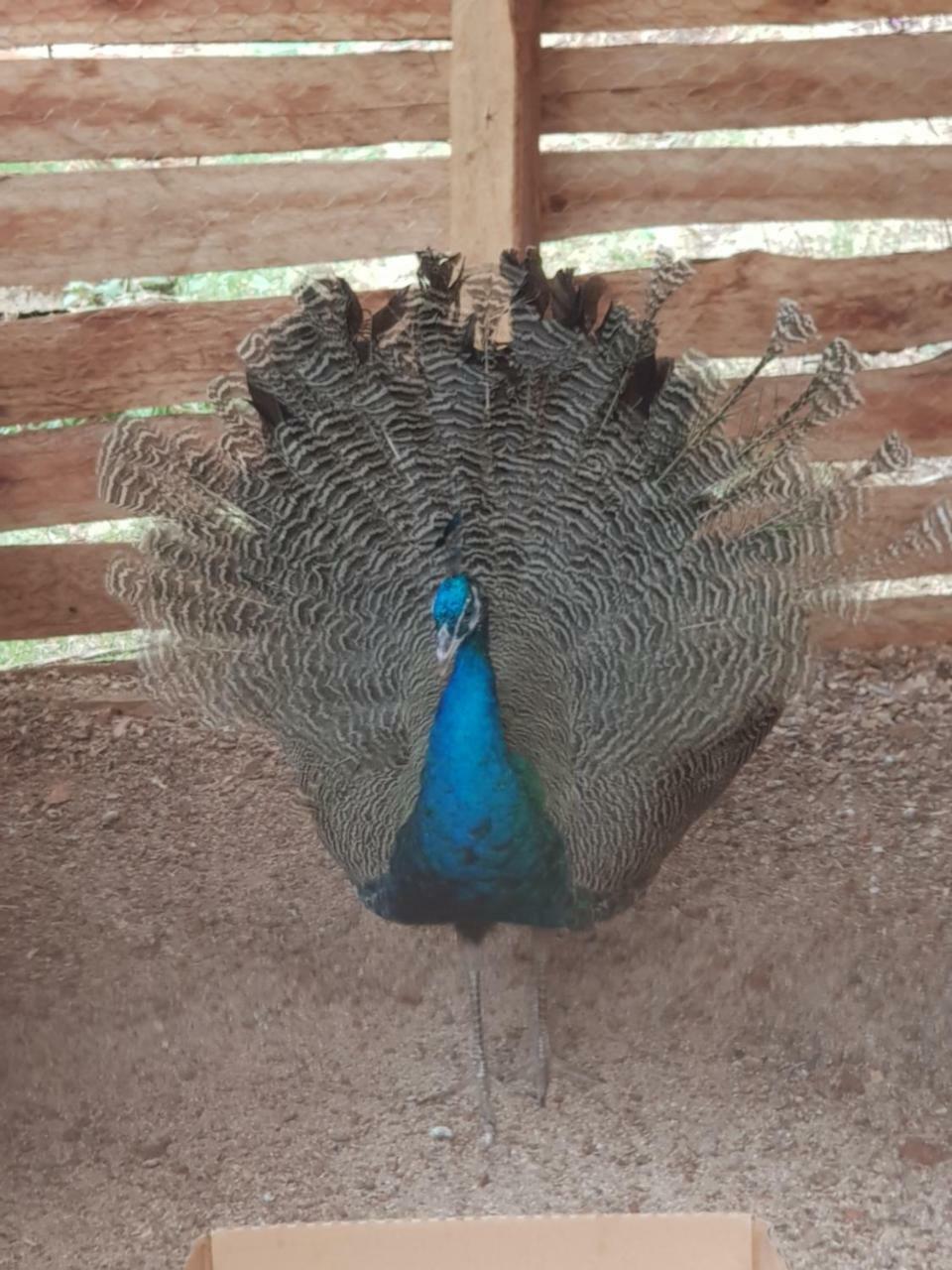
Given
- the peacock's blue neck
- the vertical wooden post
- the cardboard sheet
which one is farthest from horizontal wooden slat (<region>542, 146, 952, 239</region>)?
the cardboard sheet

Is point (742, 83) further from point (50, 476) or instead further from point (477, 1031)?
point (477, 1031)

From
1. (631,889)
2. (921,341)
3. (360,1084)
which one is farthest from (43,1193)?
(921,341)

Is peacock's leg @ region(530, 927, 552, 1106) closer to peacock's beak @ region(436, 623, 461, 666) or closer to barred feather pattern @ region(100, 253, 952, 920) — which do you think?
barred feather pattern @ region(100, 253, 952, 920)

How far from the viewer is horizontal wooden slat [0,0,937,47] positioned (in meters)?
3.51

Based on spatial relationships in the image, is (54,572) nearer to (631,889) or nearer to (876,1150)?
(631,889)

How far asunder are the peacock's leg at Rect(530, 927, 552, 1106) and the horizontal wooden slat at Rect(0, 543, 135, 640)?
153cm

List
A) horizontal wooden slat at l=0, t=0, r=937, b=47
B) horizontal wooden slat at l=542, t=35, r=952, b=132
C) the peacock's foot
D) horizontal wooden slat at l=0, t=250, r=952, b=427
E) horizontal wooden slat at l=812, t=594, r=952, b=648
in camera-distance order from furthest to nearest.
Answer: horizontal wooden slat at l=812, t=594, r=952, b=648 < horizontal wooden slat at l=0, t=250, r=952, b=427 < horizontal wooden slat at l=542, t=35, r=952, b=132 < horizontal wooden slat at l=0, t=0, r=937, b=47 < the peacock's foot

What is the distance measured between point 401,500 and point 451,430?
0.18 metres

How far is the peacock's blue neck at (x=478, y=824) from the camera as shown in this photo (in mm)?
2596

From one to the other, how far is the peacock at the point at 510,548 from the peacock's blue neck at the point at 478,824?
0.13 m

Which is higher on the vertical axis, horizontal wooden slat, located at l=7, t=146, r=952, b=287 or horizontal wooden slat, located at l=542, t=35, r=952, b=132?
horizontal wooden slat, located at l=542, t=35, r=952, b=132

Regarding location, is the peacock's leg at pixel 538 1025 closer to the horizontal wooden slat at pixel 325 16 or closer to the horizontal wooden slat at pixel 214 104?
the horizontal wooden slat at pixel 214 104

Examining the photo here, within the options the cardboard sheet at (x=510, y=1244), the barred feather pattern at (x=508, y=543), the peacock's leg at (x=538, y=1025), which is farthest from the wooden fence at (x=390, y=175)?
the cardboard sheet at (x=510, y=1244)

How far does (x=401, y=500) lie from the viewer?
3068mm
